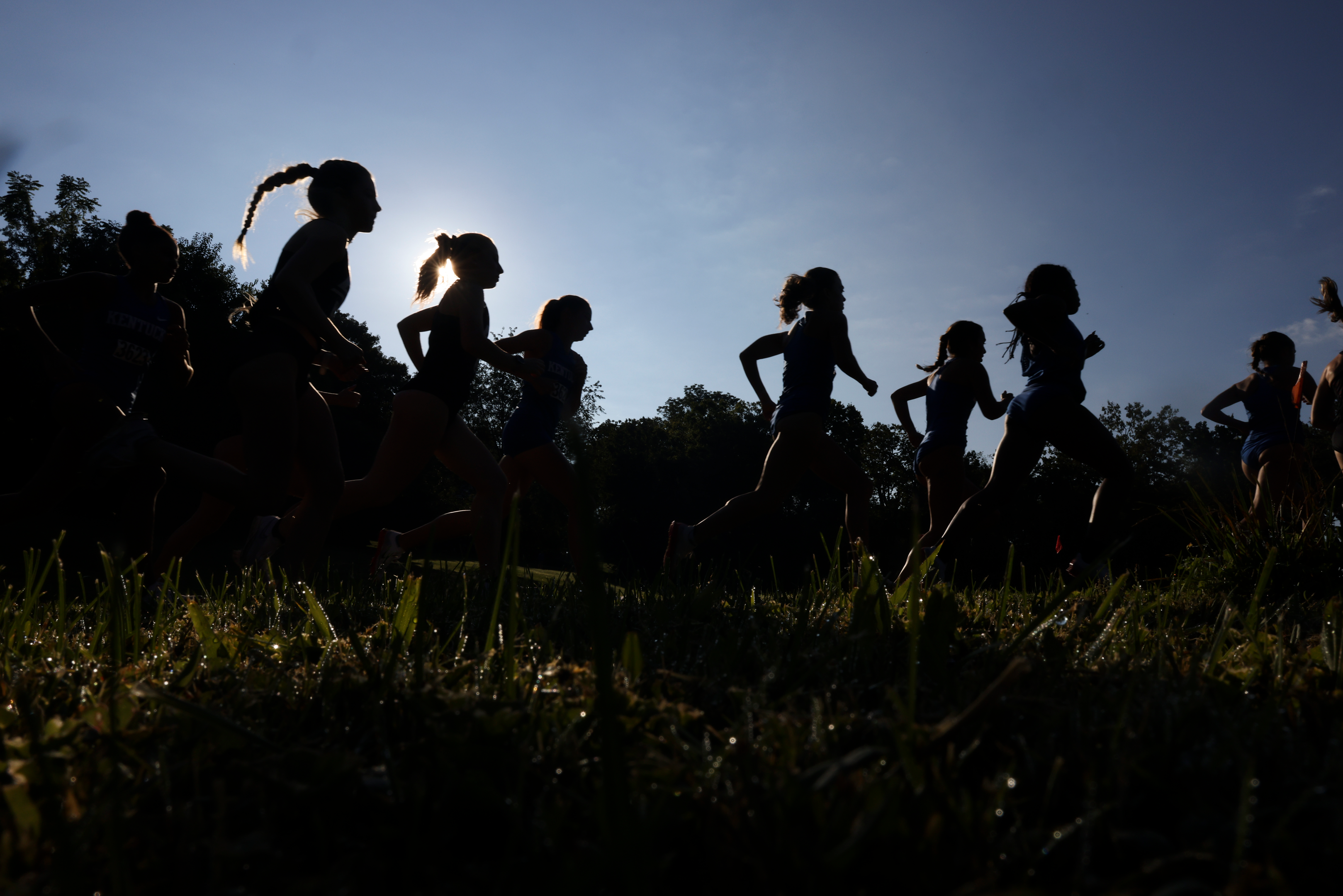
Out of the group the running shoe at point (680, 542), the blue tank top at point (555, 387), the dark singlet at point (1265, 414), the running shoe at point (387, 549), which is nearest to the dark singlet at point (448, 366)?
the blue tank top at point (555, 387)

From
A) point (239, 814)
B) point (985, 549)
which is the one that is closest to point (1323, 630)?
point (239, 814)

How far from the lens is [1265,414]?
7109 mm

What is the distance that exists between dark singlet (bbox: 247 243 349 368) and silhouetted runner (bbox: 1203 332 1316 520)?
24.8 feet

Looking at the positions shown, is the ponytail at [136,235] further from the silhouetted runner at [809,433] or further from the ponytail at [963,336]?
the ponytail at [963,336]

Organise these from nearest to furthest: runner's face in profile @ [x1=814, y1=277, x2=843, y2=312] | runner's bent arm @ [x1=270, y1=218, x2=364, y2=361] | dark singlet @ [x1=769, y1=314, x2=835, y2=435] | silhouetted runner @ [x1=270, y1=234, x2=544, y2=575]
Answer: runner's bent arm @ [x1=270, y1=218, x2=364, y2=361]
silhouetted runner @ [x1=270, y1=234, x2=544, y2=575]
dark singlet @ [x1=769, y1=314, x2=835, y2=435]
runner's face in profile @ [x1=814, y1=277, x2=843, y2=312]

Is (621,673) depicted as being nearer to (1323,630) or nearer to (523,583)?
(1323,630)

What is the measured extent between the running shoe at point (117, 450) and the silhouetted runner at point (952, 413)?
16.7ft

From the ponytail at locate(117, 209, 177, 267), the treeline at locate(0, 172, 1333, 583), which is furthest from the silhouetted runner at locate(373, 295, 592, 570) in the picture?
the treeline at locate(0, 172, 1333, 583)

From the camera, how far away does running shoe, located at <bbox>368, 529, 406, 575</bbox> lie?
4680 millimetres

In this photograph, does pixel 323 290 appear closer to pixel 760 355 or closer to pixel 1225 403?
pixel 760 355

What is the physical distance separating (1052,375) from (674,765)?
4204mm

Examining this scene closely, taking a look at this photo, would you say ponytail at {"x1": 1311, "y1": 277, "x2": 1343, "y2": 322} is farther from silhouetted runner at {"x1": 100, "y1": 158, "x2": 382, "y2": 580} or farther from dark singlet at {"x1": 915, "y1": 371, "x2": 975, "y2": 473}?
silhouetted runner at {"x1": 100, "y1": 158, "x2": 382, "y2": 580}

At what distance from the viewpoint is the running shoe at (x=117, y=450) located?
11.7 feet

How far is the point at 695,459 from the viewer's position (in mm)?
37188
